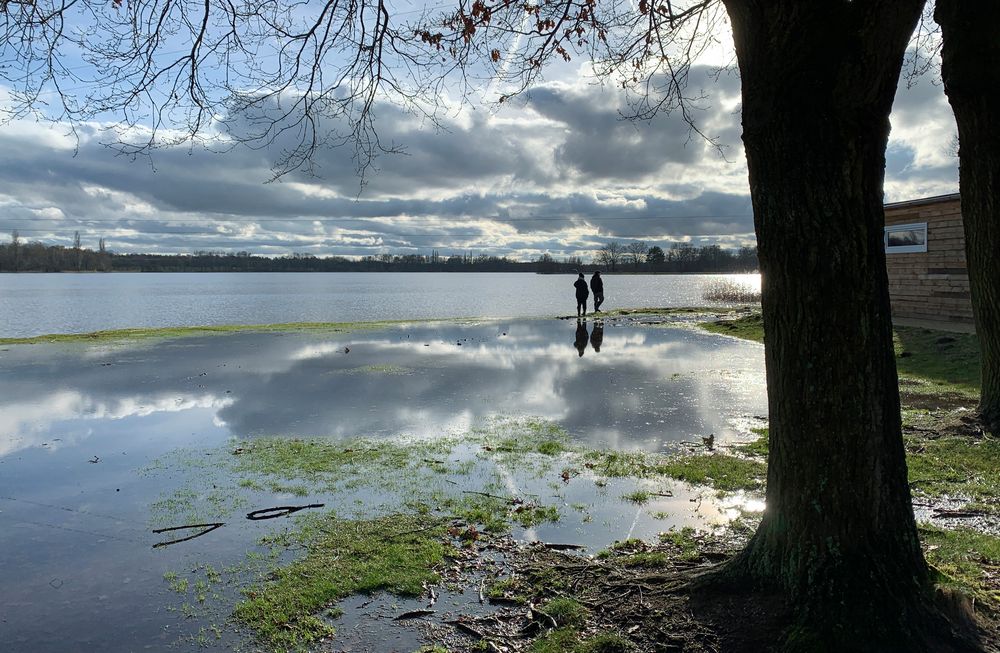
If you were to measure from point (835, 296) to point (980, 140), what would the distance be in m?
5.11

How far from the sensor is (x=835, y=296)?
332 centimetres

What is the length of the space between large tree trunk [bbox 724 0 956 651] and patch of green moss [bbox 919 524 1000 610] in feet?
1.96

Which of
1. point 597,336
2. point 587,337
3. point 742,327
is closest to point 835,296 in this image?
point 587,337

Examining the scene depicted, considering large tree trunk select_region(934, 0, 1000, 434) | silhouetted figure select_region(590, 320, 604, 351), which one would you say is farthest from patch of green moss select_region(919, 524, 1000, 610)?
silhouetted figure select_region(590, 320, 604, 351)

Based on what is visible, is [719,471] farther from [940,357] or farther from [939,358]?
[940,357]

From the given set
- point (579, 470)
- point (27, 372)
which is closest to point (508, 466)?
point (579, 470)

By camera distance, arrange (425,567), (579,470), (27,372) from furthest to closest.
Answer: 1. (27,372)
2. (579,470)
3. (425,567)

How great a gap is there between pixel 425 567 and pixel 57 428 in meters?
7.92

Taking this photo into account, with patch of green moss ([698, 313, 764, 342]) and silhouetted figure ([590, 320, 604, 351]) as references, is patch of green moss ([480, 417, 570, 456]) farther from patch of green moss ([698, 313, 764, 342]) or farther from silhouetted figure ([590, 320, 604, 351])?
patch of green moss ([698, 313, 764, 342])

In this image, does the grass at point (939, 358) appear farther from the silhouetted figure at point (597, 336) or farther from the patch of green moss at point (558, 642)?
the patch of green moss at point (558, 642)

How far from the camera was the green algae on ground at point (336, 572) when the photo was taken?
4133mm

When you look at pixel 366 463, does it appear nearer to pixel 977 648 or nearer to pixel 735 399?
pixel 977 648

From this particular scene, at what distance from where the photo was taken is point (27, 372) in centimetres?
1569

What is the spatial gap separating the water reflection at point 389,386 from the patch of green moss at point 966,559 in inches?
150
